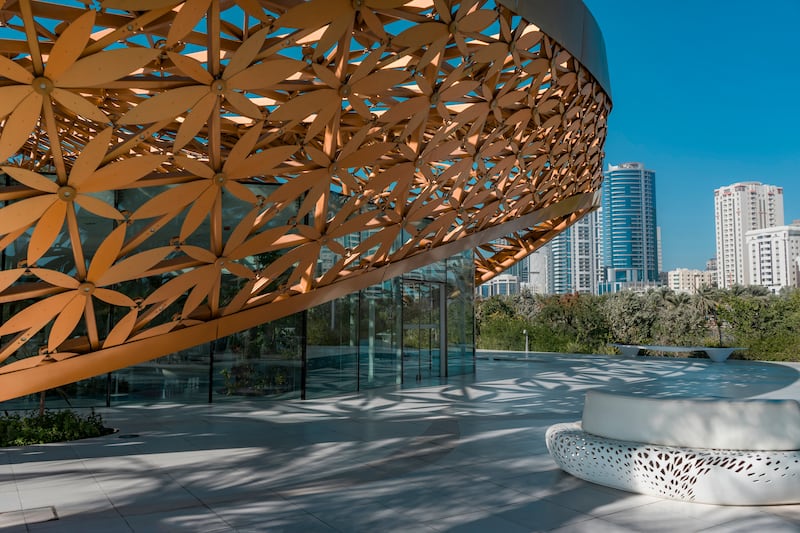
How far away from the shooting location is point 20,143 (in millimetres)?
5949

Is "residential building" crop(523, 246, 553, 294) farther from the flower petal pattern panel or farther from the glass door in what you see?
the flower petal pattern panel

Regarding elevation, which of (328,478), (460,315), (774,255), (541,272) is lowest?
(328,478)

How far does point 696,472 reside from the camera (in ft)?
25.7

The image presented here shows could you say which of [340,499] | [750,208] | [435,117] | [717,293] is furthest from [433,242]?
[750,208]

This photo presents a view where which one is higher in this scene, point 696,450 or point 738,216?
point 738,216

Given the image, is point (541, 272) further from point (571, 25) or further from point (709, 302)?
point (571, 25)

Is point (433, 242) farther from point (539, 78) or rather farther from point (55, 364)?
point (55, 364)

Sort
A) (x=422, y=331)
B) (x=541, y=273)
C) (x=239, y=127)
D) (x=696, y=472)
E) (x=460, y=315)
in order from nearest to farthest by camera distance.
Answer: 1. (x=696, y=472)
2. (x=239, y=127)
3. (x=422, y=331)
4. (x=460, y=315)
5. (x=541, y=273)

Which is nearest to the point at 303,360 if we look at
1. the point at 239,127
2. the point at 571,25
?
the point at 239,127

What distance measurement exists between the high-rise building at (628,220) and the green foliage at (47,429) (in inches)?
7377

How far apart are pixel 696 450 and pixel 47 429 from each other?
12.3 m


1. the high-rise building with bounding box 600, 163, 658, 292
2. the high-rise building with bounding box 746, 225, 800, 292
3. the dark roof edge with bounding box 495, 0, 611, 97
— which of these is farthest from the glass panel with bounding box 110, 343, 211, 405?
the high-rise building with bounding box 600, 163, 658, 292

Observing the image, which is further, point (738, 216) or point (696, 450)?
point (738, 216)

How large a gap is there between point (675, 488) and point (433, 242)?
9.03 metres
